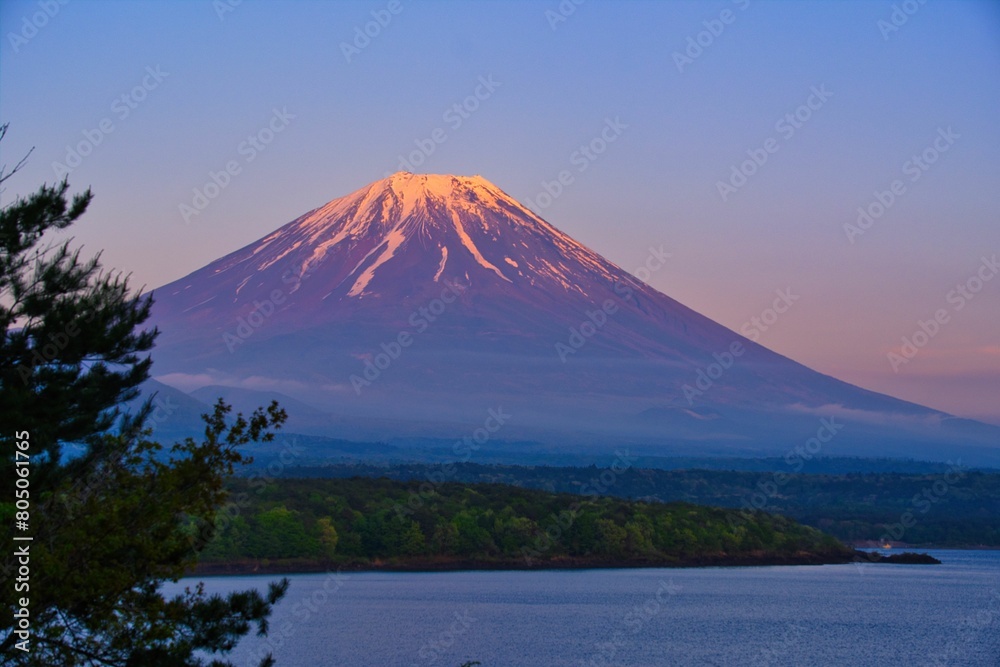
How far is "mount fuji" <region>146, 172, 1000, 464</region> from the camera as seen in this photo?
142 m

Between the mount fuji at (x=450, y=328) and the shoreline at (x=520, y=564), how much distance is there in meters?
65.0

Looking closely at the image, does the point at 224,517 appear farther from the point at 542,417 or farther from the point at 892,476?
the point at 542,417

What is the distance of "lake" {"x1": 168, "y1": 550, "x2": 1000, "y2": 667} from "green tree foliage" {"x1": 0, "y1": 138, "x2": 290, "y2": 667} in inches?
564

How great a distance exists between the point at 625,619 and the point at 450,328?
111m

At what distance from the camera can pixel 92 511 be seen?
10.8m

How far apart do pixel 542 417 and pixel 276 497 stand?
98507 millimetres

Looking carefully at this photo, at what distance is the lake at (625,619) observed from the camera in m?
32.0

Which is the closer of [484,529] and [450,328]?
[484,529]

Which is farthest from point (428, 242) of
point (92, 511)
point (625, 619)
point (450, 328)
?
point (92, 511)

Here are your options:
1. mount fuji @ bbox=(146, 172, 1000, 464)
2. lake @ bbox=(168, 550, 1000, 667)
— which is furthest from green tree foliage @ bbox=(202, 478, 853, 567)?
mount fuji @ bbox=(146, 172, 1000, 464)

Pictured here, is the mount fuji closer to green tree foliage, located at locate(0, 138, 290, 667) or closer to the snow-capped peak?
the snow-capped peak

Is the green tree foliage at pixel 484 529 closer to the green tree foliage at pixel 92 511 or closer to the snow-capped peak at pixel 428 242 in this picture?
the green tree foliage at pixel 92 511

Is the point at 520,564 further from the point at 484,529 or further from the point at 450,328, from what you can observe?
the point at 450,328

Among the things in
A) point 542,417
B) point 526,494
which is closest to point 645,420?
point 542,417
